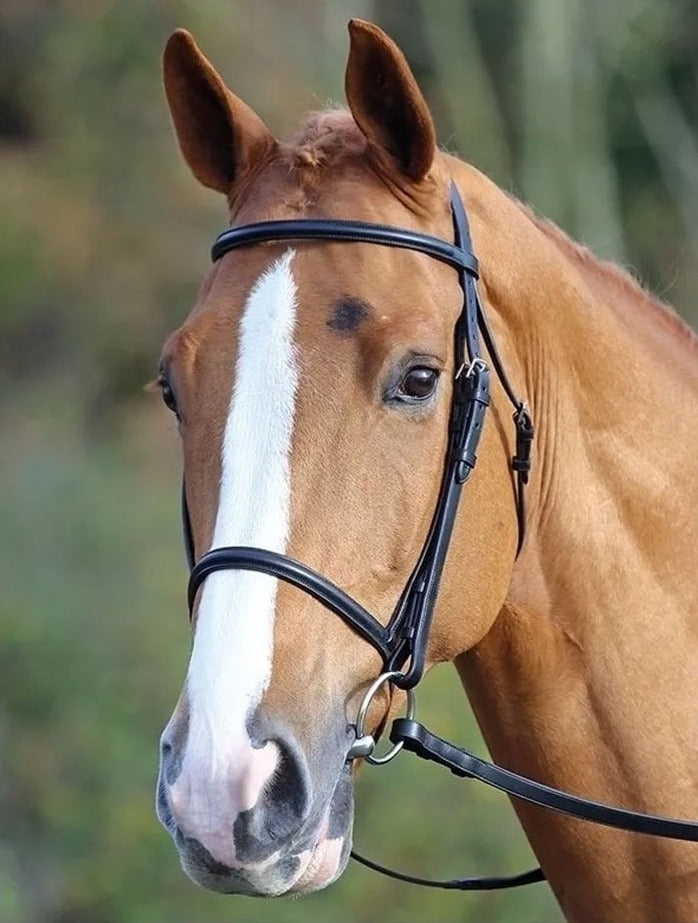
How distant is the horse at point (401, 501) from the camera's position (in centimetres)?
219

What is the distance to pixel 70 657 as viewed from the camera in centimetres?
898

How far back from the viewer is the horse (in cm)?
219

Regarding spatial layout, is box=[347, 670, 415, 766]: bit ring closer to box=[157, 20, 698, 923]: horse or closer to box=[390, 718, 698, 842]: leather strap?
box=[157, 20, 698, 923]: horse

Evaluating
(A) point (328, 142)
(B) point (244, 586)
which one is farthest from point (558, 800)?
(A) point (328, 142)

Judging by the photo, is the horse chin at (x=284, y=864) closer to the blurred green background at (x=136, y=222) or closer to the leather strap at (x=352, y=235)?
the leather strap at (x=352, y=235)

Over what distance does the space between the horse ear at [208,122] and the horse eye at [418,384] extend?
668 mm

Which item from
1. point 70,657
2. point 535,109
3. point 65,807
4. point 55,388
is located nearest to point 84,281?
point 55,388

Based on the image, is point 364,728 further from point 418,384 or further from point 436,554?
point 418,384

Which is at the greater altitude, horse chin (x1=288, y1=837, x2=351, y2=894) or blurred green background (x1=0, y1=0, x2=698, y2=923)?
horse chin (x1=288, y1=837, x2=351, y2=894)

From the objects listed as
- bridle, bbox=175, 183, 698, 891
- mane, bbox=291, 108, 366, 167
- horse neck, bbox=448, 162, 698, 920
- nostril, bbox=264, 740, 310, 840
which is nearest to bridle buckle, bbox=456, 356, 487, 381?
bridle, bbox=175, 183, 698, 891

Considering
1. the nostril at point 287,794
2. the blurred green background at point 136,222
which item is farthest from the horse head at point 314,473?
the blurred green background at point 136,222

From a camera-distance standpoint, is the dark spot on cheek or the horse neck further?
the horse neck

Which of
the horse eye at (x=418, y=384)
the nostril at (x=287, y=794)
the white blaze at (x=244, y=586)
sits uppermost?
the horse eye at (x=418, y=384)

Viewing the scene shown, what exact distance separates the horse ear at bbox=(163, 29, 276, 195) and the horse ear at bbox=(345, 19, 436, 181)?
29cm
